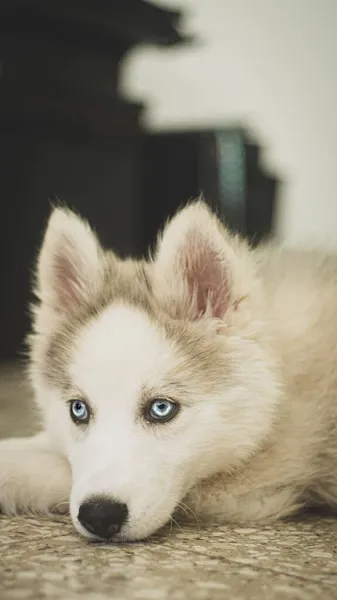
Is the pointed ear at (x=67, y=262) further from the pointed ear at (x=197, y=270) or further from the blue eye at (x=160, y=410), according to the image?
the blue eye at (x=160, y=410)

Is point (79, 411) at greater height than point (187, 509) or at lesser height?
greater

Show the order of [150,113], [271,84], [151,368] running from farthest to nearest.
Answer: [271,84], [150,113], [151,368]

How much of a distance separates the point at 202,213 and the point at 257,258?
1.33ft

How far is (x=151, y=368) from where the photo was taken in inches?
66.1

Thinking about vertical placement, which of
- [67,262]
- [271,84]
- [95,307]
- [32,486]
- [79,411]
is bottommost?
Answer: [32,486]

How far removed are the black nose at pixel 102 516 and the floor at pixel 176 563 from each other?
0.14 ft

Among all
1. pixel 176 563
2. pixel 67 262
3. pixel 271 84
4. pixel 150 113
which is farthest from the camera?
pixel 271 84

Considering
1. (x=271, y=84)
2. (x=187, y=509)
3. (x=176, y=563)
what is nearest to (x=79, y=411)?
(x=187, y=509)

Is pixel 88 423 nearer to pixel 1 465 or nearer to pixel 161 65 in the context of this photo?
pixel 1 465

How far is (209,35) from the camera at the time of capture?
5629 millimetres

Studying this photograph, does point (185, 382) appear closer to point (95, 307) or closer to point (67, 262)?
point (95, 307)

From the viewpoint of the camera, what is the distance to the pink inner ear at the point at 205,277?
181 cm

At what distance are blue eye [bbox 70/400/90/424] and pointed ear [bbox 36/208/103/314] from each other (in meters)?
0.26

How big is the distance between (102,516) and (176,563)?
0.17 metres
